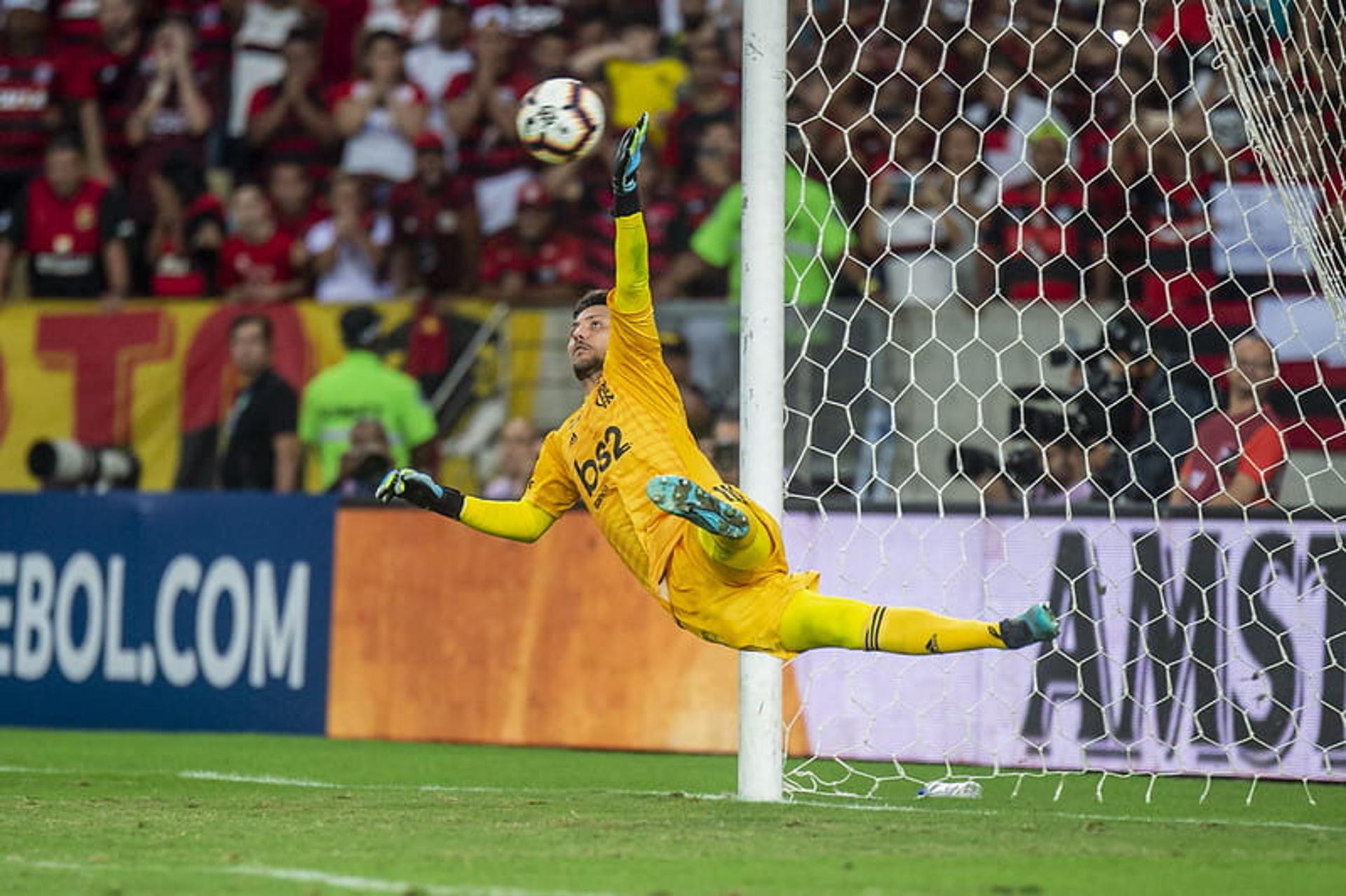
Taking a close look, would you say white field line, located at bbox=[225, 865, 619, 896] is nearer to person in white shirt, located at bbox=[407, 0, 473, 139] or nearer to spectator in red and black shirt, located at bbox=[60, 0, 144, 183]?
person in white shirt, located at bbox=[407, 0, 473, 139]

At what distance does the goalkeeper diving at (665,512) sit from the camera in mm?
7875

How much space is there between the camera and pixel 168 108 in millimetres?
17688

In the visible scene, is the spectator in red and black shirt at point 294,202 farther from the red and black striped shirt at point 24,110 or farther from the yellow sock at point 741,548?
the yellow sock at point 741,548

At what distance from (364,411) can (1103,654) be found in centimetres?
577

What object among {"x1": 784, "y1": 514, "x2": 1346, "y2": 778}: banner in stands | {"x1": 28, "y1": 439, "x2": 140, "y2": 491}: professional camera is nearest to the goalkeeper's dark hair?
{"x1": 784, "y1": 514, "x2": 1346, "y2": 778}: banner in stands

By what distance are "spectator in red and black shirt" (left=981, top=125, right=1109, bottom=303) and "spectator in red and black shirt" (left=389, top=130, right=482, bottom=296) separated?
4341 millimetres

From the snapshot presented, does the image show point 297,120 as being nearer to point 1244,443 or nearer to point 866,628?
point 1244,443

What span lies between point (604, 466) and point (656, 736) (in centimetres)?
367

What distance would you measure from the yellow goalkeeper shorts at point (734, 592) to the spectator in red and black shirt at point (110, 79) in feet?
35.1

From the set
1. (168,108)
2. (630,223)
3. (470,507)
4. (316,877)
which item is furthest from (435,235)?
(316,877)

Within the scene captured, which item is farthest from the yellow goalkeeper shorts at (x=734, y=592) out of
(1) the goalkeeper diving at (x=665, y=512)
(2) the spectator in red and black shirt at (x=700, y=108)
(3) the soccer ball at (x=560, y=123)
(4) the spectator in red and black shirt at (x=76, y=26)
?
(4) the spectator in red and black shirt at (x=76, y=26)

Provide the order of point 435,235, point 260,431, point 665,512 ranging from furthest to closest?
point 435,235, point 260,431, point 665,512

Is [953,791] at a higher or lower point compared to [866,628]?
lower

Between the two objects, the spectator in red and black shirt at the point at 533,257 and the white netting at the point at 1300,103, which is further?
the spectator in red and black shirt at the point at 533,257
